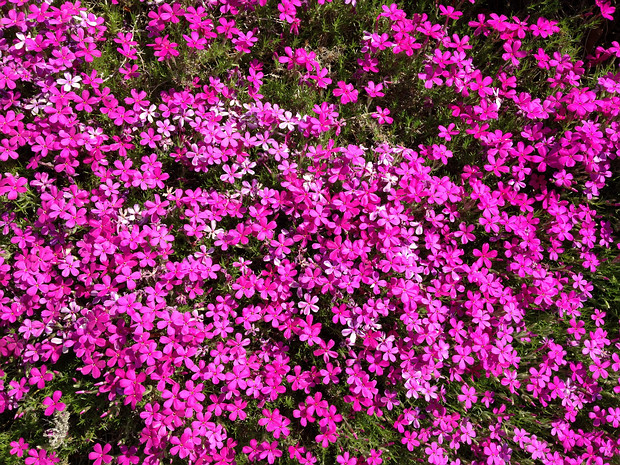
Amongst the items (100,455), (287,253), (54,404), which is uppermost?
(287,253)

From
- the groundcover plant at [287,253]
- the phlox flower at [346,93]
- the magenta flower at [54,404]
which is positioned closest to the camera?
the magenta flower at [54,404]

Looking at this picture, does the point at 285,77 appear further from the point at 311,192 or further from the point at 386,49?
the point at 311,192

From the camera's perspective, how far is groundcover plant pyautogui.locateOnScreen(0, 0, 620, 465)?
10.5 feet

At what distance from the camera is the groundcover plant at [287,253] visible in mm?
3203

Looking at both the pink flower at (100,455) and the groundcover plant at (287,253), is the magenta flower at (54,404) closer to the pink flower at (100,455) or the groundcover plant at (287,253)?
the groundcover plant at (287,253)

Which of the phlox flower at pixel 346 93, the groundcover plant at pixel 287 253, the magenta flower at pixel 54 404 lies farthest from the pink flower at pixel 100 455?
the phlox flower at pixel 346 93

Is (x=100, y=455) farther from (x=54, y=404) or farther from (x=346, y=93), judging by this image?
(x=346, y=93)

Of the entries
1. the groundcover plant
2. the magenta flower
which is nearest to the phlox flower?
Result: the groundcover plant

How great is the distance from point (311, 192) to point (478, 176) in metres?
1.44

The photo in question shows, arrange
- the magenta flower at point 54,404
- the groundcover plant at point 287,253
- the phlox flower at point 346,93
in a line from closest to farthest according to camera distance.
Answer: the magenta flower at point 54,404
the groundcover plant at point 287,253
the phlox flower at point 346,93

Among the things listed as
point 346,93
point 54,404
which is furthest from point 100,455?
point 346,93

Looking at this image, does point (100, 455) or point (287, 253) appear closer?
point (100, 455)

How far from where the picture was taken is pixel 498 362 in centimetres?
346

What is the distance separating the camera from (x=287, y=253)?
345cm
